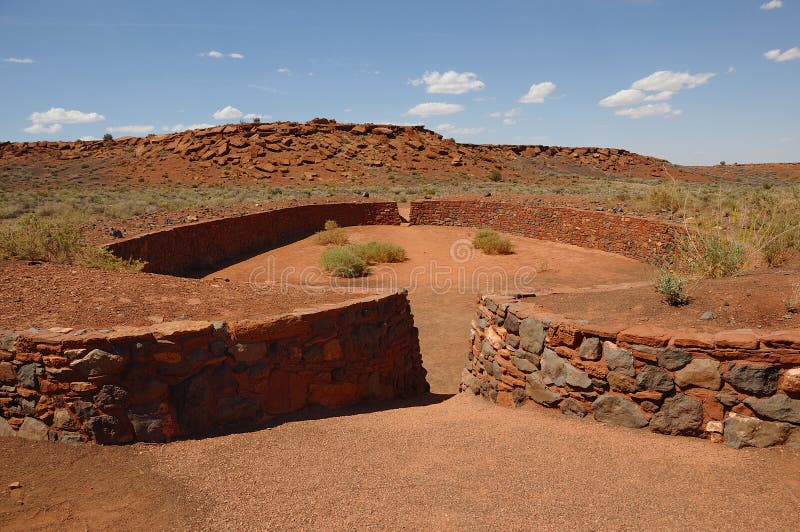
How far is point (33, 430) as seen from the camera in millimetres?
3955

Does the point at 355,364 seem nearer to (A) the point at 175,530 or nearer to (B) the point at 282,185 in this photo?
(A) the point at 175,530

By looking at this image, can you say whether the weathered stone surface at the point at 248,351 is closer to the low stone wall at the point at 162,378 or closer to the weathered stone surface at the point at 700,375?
the low stone wall at the point at 162,378

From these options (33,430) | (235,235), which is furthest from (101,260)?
(235,235)

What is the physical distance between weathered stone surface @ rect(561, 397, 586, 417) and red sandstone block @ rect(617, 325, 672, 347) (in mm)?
710

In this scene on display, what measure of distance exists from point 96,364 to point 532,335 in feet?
12.7

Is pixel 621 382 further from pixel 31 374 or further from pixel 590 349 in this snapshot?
pixel 31 374

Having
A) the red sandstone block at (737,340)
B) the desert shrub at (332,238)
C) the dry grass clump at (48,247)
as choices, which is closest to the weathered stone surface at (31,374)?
the dry grass clump at (48,247)

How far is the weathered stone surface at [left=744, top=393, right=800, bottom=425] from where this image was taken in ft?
11.9

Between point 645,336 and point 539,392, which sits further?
point 539,392

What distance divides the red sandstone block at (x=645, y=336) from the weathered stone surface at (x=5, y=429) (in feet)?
16.2

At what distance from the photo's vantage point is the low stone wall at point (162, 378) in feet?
12.8

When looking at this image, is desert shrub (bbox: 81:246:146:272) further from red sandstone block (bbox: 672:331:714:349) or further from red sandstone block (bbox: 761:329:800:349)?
red sandstone block (bbox: 761:329:800:349)

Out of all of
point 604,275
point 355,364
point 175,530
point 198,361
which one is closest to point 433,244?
point 604,275

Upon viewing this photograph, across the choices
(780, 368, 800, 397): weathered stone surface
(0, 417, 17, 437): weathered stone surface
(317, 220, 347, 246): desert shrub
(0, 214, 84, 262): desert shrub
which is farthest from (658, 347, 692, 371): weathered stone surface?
(317, 220, 347, 246): desert shrub
